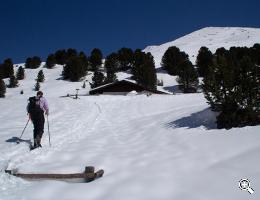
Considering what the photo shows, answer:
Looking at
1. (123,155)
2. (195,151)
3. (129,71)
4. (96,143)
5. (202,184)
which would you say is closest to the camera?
(202,184)

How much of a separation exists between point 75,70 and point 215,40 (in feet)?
306

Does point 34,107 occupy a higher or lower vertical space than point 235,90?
lower

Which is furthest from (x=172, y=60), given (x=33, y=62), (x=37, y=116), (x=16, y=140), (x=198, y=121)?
(x=37, y=116)

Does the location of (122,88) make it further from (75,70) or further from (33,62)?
(33,62)

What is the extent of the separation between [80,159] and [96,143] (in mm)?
2566

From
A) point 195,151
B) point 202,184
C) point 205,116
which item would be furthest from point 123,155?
point 205,116

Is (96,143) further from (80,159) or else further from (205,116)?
(205,116)

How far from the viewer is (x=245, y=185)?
6566 mm

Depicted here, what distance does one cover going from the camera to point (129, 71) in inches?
3415

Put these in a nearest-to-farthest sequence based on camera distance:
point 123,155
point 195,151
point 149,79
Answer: point 195,151 < point 123,155 < point 149,79

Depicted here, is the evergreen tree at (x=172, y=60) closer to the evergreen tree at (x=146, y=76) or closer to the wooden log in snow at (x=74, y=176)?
the evergreen tree at (x=146, y=76)

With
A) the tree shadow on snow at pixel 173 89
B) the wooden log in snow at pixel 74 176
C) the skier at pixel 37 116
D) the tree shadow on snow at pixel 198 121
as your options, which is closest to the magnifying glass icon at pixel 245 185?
the wooden log in snow at pixel 74 176

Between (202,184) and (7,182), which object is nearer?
(202,184)

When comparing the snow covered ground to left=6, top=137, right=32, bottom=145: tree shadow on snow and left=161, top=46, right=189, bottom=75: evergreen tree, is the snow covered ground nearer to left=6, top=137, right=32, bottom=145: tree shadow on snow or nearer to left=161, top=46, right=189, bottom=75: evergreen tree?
left=6, top=137, right=32, bottom=145: tree shadow on snow
